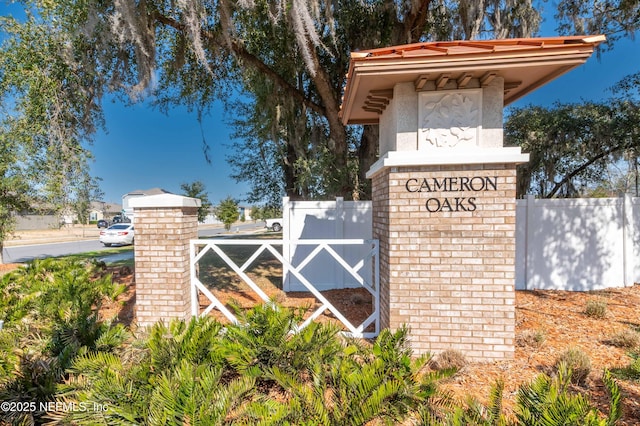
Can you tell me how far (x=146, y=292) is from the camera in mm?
4145

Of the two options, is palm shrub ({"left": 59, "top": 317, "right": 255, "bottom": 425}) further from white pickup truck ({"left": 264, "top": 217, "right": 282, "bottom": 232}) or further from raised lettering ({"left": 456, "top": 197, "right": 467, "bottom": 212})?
white pickup truck ({"left": 264, "top": 217, "right": 282, "bottom": 232})

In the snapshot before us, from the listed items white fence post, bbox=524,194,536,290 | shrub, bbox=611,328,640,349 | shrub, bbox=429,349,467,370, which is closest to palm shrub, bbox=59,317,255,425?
shrub, bbox=429,349,467,370

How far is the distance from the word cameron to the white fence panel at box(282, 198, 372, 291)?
123 inches

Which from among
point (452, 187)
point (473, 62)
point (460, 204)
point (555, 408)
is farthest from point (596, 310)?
point (473, 62)

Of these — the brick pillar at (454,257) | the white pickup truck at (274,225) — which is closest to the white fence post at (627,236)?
the brick pillar at (454,257)

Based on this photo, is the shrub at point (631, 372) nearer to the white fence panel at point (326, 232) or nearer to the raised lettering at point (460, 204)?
the raised lettering at point (460, 204)

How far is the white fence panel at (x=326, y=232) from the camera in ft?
22.9

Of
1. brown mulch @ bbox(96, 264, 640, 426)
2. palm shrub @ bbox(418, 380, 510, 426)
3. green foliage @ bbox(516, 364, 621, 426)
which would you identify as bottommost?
brown mulch @ bbox(96, 264, 640, 426)

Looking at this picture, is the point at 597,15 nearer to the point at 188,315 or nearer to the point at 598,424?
the point at 598,424

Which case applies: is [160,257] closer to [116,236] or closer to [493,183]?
[493,183]

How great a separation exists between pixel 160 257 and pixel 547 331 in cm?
532

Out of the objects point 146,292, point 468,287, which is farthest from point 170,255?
point 468,287

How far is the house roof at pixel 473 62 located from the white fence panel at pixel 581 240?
376 centimetres

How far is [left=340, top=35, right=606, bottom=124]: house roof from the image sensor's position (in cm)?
325
